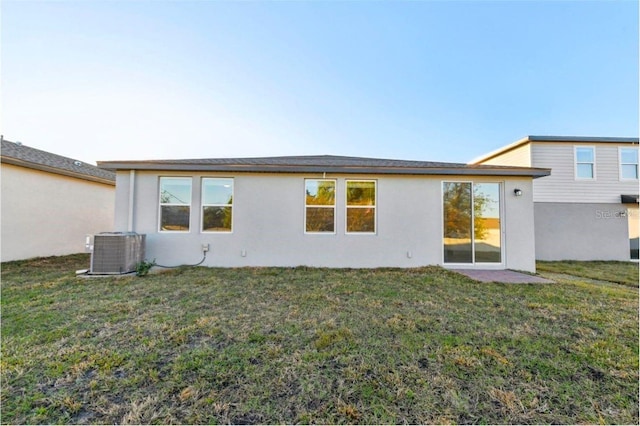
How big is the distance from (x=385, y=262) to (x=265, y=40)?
314 inches

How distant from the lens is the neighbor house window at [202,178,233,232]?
6.77m

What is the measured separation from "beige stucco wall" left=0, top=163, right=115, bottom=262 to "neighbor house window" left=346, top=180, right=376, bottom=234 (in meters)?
9.61

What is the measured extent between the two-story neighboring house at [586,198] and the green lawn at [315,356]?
6304mm

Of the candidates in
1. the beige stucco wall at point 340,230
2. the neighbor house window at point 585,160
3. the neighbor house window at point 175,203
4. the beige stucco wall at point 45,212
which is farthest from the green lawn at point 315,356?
the neighbor house window at point 585,160

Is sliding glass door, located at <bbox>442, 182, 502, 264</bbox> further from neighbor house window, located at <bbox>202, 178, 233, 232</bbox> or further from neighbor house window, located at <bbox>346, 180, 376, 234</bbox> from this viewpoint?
neighbor house window, located at <bbox>202, 178, 233, 232</bbox>

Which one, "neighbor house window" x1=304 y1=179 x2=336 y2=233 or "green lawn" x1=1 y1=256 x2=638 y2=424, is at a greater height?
"neighbor house window" x1=304 y1=179 x2=336 y2=233

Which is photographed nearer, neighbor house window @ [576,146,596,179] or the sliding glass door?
the sliding glass door

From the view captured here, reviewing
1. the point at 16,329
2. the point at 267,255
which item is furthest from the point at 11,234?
the point at 267,255

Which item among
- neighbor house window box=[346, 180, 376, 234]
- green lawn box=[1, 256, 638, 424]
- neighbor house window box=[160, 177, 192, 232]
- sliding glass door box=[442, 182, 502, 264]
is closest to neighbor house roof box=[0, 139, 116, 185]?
neighbor house window box=[160, 177, 192, 232]

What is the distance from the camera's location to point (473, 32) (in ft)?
29.2

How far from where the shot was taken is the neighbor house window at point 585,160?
9.74 meters

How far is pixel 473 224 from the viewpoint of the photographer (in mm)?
6777

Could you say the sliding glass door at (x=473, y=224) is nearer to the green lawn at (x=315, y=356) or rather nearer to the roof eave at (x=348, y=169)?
the roof eave at (x=348, y=169)

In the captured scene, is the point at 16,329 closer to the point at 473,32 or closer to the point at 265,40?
the point at 265,40
